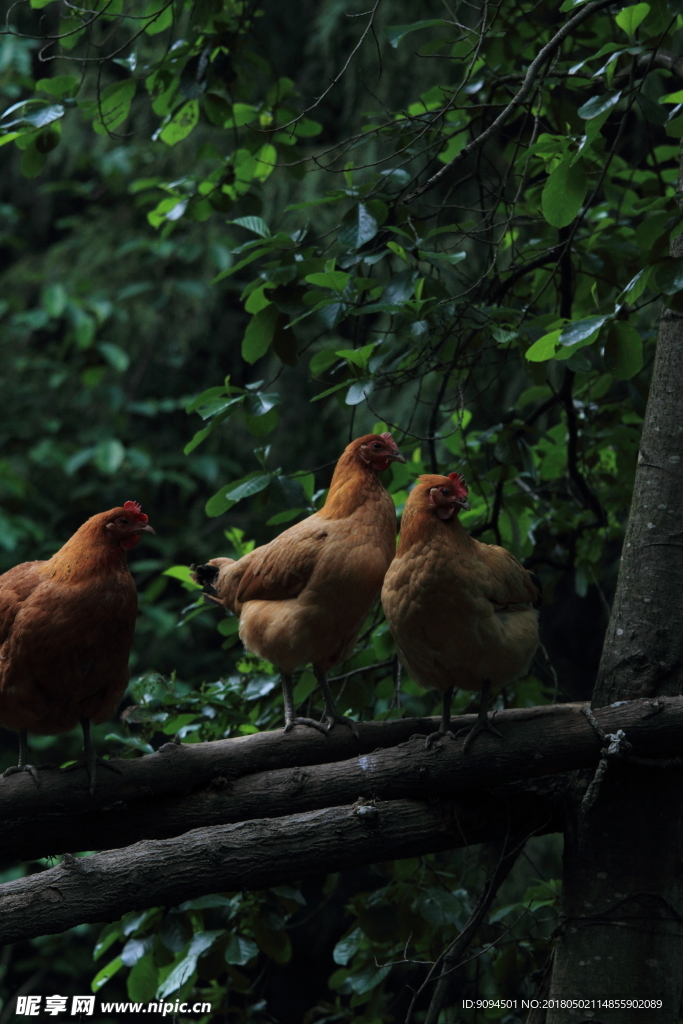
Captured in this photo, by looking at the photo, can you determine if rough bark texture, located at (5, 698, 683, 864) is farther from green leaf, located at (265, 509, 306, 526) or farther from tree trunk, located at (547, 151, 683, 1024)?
green leaf, located at (265, 509, 306, 526)

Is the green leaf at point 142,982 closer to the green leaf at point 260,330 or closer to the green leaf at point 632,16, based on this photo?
the green leaf at point 260,330

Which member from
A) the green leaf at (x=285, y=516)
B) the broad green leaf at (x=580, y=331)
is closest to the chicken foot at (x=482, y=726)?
the green leaf at (x=285, y=516)

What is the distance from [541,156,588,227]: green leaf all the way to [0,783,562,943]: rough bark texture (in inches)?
60.1

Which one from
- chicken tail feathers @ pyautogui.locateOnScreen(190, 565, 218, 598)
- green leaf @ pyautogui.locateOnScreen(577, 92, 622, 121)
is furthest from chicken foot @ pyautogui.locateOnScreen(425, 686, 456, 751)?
green leaf @ pyautogui.locateOnScreen(577, 92, 622, 121)

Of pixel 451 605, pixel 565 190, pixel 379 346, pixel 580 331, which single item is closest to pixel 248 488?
pixel 379 346

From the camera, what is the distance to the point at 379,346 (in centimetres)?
280

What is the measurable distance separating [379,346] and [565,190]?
79cm

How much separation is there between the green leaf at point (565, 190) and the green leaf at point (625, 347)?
315 millimetres

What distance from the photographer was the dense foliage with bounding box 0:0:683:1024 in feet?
8.38

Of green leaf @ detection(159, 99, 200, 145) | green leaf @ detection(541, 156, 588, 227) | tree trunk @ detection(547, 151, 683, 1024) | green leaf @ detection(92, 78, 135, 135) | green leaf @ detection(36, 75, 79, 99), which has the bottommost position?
tree trunk @ detection(547, 151, 683, 1024)

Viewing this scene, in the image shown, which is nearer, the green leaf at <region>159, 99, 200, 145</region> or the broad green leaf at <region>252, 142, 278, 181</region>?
the green leaf at <region>159, 99, 200, 145</region>

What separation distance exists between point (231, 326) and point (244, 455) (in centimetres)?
98

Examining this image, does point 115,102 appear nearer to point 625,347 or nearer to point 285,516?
point 285,516

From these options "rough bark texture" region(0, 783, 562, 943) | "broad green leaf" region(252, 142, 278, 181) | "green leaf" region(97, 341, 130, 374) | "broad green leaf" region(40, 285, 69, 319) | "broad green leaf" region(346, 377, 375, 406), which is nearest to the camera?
"rough bark texture" region(0, 783, 562, 943)
